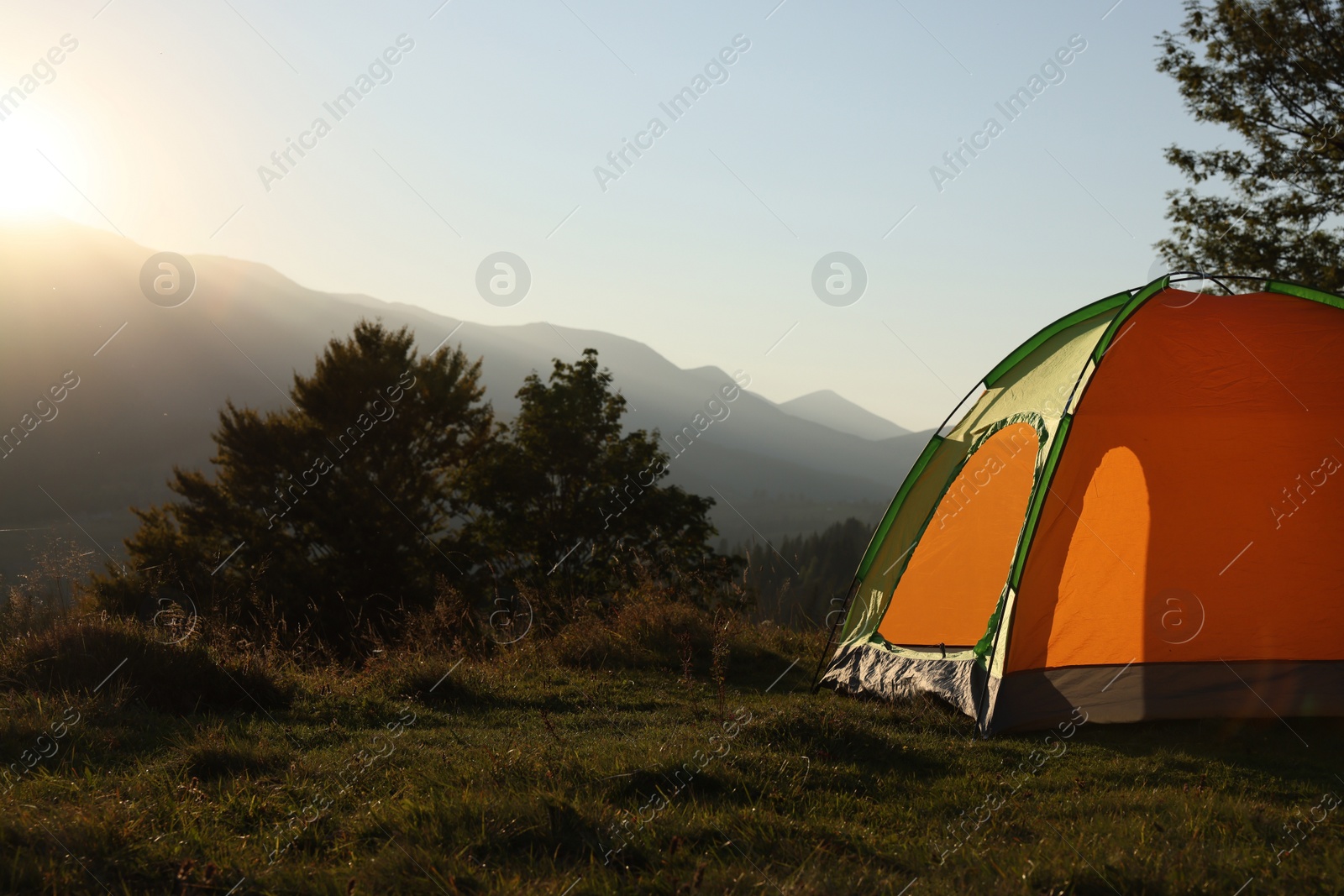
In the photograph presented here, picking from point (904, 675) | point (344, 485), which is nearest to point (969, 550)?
point (904, 675)

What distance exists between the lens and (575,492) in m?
26.0

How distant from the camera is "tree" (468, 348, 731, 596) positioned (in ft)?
80.2

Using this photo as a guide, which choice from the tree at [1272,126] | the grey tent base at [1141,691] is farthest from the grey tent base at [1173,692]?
the tree at [1272,126]

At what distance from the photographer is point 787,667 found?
7.62 metres

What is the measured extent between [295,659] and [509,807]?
475cm

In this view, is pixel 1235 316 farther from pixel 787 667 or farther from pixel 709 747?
pixel 709 747

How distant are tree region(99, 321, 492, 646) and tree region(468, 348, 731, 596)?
365cm

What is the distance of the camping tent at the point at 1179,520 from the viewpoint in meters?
5.71

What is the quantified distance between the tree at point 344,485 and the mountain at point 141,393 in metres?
5.27

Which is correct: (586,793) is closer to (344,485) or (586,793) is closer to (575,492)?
(575,492)

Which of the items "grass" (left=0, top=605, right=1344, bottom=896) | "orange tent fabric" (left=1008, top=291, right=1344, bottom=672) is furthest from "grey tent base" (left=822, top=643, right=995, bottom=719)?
"orange tent fabric" (left=1008, top=291, right=1344, bottom=672)

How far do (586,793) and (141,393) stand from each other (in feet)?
316

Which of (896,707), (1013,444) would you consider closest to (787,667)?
(896,707)

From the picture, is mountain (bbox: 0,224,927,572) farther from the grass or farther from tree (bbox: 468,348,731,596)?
the grass
